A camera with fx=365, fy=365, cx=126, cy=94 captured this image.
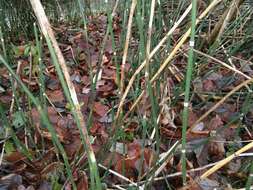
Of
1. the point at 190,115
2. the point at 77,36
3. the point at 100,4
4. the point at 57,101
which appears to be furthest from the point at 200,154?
the point at 100,4

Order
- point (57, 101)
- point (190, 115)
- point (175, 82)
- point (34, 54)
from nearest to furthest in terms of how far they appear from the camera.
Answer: point (190, 115) → point (57, 101) → point (175, 82) → point (34, 54)

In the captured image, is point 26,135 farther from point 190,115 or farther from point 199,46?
point 199,46

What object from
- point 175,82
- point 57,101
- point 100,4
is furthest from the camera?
point 100,4

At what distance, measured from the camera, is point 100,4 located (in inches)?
97.2

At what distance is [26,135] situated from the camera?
3.20 ft

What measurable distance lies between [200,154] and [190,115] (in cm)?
18

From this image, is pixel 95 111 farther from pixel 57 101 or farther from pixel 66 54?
pixel 66 54

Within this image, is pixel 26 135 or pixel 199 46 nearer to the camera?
pixel 26 135

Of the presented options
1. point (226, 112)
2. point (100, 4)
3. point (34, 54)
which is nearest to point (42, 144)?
point (226, 112)

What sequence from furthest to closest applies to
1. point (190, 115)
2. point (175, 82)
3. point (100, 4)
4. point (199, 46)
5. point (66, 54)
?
1. point (100, 4)
2. point (66, 54)
3. point (199, 46)
4. point (175, 82)
5. point (190, 115)

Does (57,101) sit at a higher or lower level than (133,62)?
lower

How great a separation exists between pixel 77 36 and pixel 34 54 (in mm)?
367

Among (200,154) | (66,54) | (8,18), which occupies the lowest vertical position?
(200,154)

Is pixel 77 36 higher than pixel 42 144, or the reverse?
pixel 77 36
